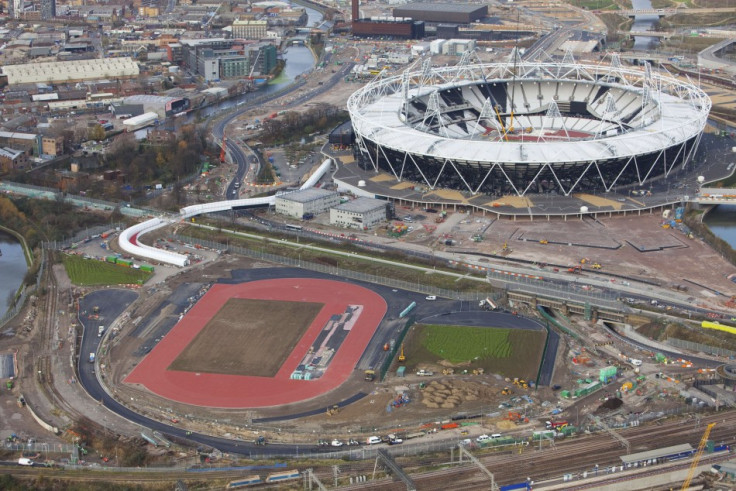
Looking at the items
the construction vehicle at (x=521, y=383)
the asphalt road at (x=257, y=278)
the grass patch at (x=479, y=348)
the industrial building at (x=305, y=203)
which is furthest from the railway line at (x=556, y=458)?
the industrial building at (x=305, y=203)

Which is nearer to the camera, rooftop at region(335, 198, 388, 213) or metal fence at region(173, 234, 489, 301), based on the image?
metal fence at region(173, 234, 489, 301)

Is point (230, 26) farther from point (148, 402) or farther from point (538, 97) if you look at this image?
point (148, 402)

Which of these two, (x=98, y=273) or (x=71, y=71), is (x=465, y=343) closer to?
(x=98, y=273)

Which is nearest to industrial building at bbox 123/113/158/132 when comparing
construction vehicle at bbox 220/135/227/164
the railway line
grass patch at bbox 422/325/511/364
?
construction vehicle at bbox 220/135/227/164

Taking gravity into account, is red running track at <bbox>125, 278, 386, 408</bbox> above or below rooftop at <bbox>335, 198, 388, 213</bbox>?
below

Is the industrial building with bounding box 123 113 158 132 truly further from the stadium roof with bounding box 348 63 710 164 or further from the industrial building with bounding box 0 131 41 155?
the stadium roof with bounding box 348 63 710 164

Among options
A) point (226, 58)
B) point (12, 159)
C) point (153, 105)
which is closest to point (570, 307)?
point (12, 159)

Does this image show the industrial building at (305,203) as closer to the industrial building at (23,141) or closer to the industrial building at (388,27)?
the industrial building at (23,141)
